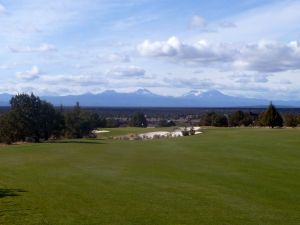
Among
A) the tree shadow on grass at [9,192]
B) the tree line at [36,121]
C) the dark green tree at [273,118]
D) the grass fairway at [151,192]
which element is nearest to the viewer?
the grass fairway at [151,192]

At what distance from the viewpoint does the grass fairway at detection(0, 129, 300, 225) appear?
1352cm

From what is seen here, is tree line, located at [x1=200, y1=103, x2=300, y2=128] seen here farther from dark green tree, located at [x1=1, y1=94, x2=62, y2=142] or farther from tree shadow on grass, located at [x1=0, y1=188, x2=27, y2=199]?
tree shadow on grass, located at [x1=0, y1=188, x2=27, y2=199]

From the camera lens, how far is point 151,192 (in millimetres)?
17750

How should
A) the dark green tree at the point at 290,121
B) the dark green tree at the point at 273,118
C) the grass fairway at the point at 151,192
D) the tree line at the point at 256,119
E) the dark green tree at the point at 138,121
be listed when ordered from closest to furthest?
the grass fairway at the point at 151,192, the dark green tree at the point at 273,118, the tree line at the point at 256,119, the dark green tree at the point at 290,121, the dark green tree at the point at 138,121

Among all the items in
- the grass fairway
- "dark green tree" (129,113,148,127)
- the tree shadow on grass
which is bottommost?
the grass fairway

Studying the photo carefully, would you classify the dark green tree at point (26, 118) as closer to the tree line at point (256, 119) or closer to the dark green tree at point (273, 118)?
the dark green tree at point (273, 118)

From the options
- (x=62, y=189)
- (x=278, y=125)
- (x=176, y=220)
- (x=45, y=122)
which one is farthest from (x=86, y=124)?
(x=176, y=220)

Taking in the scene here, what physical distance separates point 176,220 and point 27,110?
54.6 m

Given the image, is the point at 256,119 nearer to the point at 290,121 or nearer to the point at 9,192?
the point at 290,121

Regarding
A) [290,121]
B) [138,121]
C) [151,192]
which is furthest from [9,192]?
[138,121]

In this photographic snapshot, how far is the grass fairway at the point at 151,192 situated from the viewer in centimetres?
1352

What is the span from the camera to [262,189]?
60.8 ft

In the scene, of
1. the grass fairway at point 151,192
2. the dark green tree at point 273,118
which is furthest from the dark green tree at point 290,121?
the grass fairway at point 151,192

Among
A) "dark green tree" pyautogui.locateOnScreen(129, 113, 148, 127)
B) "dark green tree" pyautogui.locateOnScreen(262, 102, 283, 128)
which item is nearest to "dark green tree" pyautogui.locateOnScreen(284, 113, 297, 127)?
"dark green tree" pyautogui.locateOnScreen(262, 102, 283, 128)
